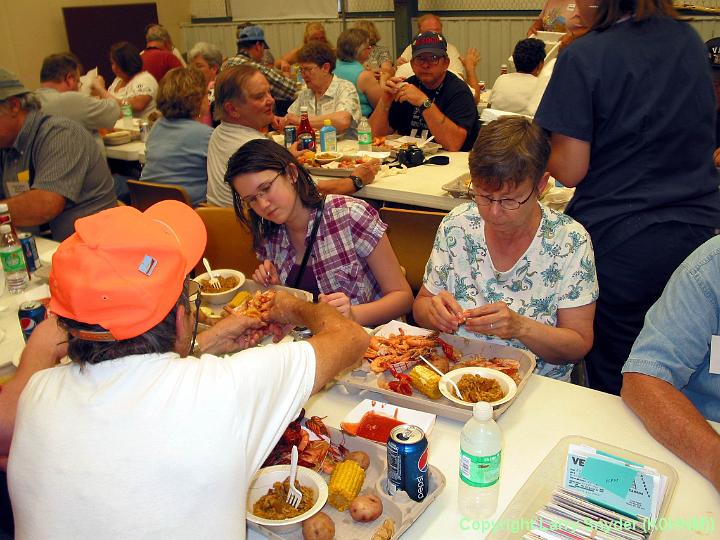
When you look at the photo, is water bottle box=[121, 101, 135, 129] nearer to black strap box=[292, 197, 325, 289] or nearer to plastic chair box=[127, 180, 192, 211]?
plastic chair box=[127, 180, 192, 211]

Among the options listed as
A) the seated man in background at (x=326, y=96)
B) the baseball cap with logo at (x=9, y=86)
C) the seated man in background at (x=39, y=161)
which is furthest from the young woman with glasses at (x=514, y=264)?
the seated man in background at (x=326, y=96)

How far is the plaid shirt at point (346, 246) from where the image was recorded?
262 centimetres

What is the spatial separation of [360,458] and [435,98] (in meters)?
3.78

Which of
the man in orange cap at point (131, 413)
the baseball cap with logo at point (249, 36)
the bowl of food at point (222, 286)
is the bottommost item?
the bowl of food at point (222, 286)

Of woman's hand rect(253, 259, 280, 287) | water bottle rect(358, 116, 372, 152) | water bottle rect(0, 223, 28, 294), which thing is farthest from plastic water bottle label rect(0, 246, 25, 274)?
water bottle rect(358, 116, 372, 152)

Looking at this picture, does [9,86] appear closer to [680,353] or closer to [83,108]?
[83,108]

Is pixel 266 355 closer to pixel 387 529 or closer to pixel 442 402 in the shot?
pixel 387 529

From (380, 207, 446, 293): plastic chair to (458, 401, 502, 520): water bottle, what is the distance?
5.74 feet

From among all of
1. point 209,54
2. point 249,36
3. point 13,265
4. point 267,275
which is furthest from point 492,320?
point 209,54

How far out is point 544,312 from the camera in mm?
2199

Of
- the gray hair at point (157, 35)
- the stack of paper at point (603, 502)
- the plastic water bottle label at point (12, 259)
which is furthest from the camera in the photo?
the gray hair at point (157, 35)

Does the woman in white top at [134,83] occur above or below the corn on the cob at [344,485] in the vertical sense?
above

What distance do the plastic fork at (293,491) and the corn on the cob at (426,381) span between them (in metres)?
0.51

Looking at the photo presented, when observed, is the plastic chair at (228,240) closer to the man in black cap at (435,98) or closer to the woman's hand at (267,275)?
the woman's hand at (267,275)
